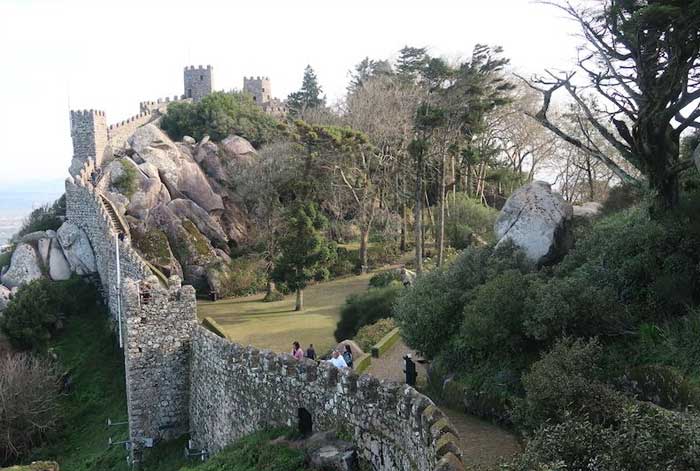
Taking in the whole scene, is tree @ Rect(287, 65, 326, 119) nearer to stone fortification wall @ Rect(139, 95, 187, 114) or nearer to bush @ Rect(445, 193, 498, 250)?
stone fortification wall @ Rect(139, 95, 187, 114)

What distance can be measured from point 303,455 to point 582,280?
20.3 ft

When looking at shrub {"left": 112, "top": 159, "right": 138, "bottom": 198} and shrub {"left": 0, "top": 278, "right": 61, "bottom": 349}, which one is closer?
shrub {"left": 0, "top": 278, "right": 61, "bottom": 349}

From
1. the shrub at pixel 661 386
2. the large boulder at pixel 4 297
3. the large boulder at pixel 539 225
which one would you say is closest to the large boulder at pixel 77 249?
the large boulder at pixel 4 297

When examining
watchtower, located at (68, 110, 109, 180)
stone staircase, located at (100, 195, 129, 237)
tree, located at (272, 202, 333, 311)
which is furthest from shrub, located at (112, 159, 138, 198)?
tree, located at (272, 202, 333, 311)

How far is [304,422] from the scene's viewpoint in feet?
31.2

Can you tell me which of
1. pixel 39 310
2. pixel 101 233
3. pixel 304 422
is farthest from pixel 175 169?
pixel 304 422

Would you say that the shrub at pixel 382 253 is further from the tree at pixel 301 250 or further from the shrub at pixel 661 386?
the shrub at pixel 661 386

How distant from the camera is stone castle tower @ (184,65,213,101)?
5959cm

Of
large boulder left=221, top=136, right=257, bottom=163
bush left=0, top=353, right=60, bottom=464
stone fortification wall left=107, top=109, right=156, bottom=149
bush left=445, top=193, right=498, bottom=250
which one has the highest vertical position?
stone fortification wall left=107, top=109, right=156, bottom=149

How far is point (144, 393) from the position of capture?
14.2 metres

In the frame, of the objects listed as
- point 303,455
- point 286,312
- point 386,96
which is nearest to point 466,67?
point 386,96

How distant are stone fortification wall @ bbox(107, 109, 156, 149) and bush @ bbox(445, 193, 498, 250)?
71.0 ft

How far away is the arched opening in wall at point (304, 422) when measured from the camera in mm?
9375

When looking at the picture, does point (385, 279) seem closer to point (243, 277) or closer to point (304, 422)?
point (243, 277)
